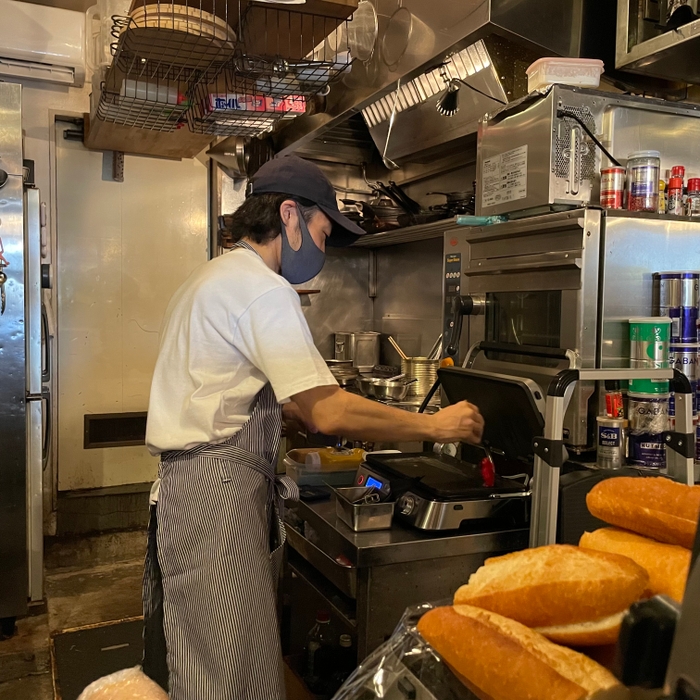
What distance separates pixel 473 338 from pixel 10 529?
233 centimetres

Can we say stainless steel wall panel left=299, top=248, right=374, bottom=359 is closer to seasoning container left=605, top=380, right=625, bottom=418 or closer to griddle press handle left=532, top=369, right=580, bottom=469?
seasoning container left=605, top=380, right=625, bottom=418

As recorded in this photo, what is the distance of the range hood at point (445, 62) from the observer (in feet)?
8.23

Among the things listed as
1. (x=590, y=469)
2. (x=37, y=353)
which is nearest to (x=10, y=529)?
(x=37, y=353)

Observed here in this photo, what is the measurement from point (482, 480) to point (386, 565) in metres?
0.40

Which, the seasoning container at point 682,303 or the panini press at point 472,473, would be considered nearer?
the panini press at point 472,473

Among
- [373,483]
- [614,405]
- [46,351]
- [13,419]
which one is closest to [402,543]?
[373,483]

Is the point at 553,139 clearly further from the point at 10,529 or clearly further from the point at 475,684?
the point at 10,529

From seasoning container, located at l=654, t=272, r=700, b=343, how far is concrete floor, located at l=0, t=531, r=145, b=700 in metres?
2.73

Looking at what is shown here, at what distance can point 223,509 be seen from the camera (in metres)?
1.67

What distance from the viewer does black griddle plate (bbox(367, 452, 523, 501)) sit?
1.80 m

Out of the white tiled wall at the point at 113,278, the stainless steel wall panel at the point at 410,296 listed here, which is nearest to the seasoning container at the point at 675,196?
the stainless steel wall panel at the point at 410,296

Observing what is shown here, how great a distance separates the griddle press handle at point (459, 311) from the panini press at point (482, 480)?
1.52 ft

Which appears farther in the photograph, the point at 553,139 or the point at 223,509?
the point at 553,139

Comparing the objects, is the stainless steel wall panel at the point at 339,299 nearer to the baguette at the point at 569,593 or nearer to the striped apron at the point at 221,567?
the striped apron at the point at 221,567
